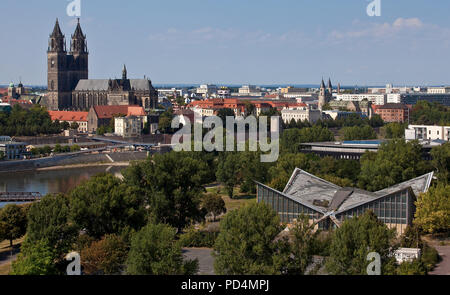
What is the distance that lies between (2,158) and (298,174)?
25.3m

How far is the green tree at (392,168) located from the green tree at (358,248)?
14475mm

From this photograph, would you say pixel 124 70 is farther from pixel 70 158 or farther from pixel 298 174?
pixel 298 174

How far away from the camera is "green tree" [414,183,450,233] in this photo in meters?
21.2

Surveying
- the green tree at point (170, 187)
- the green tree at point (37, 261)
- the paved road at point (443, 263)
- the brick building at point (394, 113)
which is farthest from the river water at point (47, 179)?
the brick building at point (394, 113)

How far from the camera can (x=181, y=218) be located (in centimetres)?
2239

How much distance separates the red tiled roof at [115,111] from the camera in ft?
221

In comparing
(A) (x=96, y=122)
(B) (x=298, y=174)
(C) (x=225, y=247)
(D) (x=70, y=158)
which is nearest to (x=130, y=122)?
(A) (x=96, y=122)

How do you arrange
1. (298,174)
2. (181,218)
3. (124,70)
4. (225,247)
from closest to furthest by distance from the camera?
(225,247)
(181,218)
(298,174)
(124,70)

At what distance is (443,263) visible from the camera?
17.8m

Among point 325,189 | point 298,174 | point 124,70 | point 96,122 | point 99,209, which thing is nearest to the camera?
point 99,209

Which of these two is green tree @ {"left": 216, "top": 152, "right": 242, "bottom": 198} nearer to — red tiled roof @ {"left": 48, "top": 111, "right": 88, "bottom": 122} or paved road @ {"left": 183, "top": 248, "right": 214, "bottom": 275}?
paved road @ {"left": 183, "top": 248, "right": 214, "bottom": 275}

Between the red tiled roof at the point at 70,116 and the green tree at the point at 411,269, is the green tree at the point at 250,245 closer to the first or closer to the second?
the green tree at the point at 411,269

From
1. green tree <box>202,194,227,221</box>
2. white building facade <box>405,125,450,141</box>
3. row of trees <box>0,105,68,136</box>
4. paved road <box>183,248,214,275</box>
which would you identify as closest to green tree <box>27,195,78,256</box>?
paved road <box>183,248,214,275</box>

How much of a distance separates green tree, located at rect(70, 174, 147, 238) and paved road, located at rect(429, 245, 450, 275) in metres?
7.34
